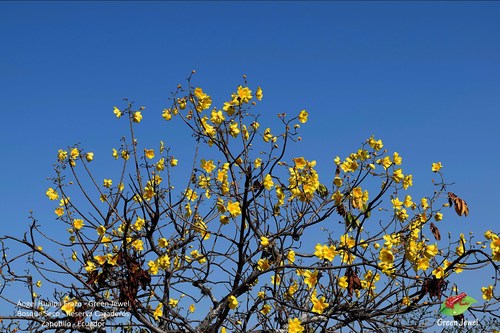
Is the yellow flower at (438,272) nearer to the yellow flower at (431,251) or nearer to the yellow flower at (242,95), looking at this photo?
the yellow flower at (431,251)

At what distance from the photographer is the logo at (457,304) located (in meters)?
3.82

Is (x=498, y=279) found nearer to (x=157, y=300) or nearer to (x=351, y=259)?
(x=351, y=259)

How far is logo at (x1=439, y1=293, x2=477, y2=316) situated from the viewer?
3824mm

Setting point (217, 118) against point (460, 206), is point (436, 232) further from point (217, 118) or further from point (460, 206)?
point (217, 118)

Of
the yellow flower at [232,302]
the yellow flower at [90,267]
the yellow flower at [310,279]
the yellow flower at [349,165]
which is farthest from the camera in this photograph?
the yellow flower at [90,267]

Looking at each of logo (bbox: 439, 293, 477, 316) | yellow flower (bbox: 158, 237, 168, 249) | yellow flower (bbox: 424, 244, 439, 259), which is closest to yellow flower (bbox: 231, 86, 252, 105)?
yellow flower (bbox: 158, 237, 168, 249)

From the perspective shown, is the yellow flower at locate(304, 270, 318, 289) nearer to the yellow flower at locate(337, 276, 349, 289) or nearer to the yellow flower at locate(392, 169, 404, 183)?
the yellow flower at locate(337, 276, 349, 289)

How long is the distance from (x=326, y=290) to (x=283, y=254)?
92 centimetres

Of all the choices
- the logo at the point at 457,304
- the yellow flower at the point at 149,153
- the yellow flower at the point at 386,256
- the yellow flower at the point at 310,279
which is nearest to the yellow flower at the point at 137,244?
the yellow flower at the point at 149,153

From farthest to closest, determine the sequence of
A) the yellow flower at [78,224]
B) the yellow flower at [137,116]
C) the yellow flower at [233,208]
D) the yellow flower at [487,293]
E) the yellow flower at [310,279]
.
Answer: the yellow flower at [78,224] < the yellow flower at [137,116] < the yellow flower at [487,293] < the yellow flower at [233,208] < the yellow flower at [310,279]

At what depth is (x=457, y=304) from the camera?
152 inches

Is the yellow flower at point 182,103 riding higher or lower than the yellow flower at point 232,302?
higher

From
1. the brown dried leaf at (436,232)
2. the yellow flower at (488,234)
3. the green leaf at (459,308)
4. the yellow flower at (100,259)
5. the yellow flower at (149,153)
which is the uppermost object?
the yellow flower at (149,153)

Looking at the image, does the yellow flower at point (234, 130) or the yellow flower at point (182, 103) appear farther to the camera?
the yellow flower at point (182, 103)
